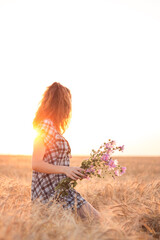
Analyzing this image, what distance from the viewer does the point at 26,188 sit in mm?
5215

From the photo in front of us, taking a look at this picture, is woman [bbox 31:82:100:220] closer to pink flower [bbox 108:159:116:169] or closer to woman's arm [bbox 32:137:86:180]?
woman's arm [bbox 32:137:86:180]

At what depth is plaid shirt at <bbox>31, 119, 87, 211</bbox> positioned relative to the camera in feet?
11.5

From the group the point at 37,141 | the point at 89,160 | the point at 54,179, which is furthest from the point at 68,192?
the point at 37,141

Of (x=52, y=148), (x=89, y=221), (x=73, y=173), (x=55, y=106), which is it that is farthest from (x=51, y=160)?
(x=89, y=221)

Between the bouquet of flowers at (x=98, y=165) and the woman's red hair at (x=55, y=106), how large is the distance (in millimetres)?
642

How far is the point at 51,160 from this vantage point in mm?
3527

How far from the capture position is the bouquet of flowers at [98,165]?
3.40 m

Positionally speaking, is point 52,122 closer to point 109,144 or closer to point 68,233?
point 109,144

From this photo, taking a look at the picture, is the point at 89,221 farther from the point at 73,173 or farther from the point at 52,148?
the point at 52,148

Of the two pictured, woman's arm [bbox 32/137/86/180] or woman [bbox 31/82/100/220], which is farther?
woman [bbox 31/82/100/220]

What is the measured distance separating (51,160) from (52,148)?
0.51 ft

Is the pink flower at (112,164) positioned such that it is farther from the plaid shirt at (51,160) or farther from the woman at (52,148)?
the plaid shirt at (51,160)

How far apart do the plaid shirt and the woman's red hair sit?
0.11 metres

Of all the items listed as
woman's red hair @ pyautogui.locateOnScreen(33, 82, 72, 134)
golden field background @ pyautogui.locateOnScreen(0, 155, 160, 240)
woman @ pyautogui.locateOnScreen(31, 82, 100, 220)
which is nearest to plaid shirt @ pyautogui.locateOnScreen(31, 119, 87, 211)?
woman @ pyautogui.locateOnScreen(31, 82, 100, 220)
